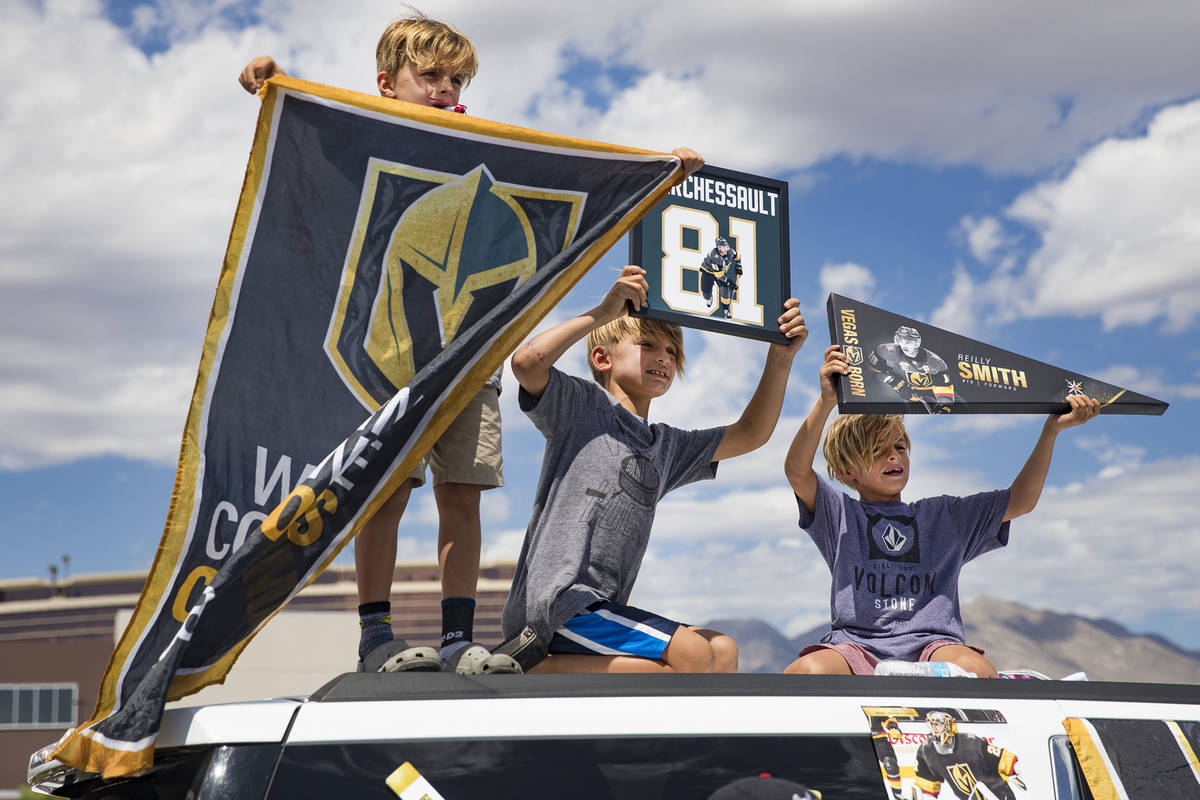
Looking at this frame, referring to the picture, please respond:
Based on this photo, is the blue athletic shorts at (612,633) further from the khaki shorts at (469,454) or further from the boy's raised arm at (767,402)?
the boy's raised arm at (767,402)

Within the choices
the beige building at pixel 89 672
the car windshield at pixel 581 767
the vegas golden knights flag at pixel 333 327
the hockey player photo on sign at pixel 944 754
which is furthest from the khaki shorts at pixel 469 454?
the beige building at pixel 89 672

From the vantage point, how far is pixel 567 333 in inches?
130

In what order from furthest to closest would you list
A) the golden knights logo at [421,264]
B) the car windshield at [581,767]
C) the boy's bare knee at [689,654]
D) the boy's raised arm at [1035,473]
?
the boy's raised arm at [1035,473] → the boy's bare knee at [689,654] → the golden knights logo at [421,264] → the car windshield at [581,767]

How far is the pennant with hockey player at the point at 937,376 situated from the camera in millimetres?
3818

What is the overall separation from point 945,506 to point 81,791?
2988 millimetres

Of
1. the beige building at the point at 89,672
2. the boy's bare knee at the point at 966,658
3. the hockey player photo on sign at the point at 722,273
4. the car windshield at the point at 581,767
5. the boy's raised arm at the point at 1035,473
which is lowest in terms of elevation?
the beige building at the point at 89,672

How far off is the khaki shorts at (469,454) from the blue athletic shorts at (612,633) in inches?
22.1

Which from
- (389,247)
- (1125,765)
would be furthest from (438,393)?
(1125,765)

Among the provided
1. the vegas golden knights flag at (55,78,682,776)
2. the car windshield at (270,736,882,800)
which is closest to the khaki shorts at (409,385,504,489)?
the vegas golden knights flag at (55,78,682,776)

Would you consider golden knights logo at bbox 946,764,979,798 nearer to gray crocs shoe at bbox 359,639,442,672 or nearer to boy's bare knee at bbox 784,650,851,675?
Answer: boy's bare knee at bbox 784,650,851,675

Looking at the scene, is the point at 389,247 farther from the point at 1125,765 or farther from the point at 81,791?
the point at 1125,765

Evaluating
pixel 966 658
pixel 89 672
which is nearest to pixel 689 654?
pixel 966 658

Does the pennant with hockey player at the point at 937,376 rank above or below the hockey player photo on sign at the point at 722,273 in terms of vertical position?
below

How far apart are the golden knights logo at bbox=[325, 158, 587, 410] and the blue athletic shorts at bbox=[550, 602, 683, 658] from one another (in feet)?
2.92
